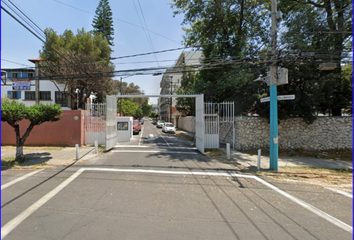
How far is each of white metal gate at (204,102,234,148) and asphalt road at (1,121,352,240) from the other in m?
5.94

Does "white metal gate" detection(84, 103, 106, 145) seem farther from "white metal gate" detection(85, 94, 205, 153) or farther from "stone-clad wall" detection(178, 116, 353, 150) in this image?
"stone-clad wall" detection(178, 116, 353, 150)

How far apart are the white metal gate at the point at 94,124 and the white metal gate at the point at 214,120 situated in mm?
7468

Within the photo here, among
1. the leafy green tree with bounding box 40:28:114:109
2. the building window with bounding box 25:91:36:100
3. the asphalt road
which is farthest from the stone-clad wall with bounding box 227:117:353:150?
the building window with bounding box 25:91:36:100

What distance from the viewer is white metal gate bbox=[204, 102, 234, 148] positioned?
1246cm

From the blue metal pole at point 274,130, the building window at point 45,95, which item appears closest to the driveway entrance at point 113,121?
the blue metal pole at point 274,130

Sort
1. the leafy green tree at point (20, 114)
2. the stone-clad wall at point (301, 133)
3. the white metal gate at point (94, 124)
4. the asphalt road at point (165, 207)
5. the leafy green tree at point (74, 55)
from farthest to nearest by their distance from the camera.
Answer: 1. the leafy green tree at point (74, 55)
2. the white metal gate at point (94, 124)
3. the stone-clad wall at point (301, 133)
4. the leafy green tree at point (20, 114)
5. the asphalt road at point (165, 207)

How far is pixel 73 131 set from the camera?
12.5 m

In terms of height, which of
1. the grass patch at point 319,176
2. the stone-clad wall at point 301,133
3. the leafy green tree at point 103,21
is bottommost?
the grass patch at point 319,176

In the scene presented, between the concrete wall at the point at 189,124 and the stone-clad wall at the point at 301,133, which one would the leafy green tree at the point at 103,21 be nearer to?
the concrete wall at the point at 189,124

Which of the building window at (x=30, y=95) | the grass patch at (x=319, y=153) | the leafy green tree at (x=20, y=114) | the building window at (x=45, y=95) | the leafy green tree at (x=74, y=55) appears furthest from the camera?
the building window at (x=30, y=95)

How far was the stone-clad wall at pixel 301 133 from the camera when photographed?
39.2 ft

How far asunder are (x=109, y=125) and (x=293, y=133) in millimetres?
12144

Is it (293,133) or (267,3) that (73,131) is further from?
(267,3)

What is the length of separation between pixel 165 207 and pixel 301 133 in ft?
38.6
